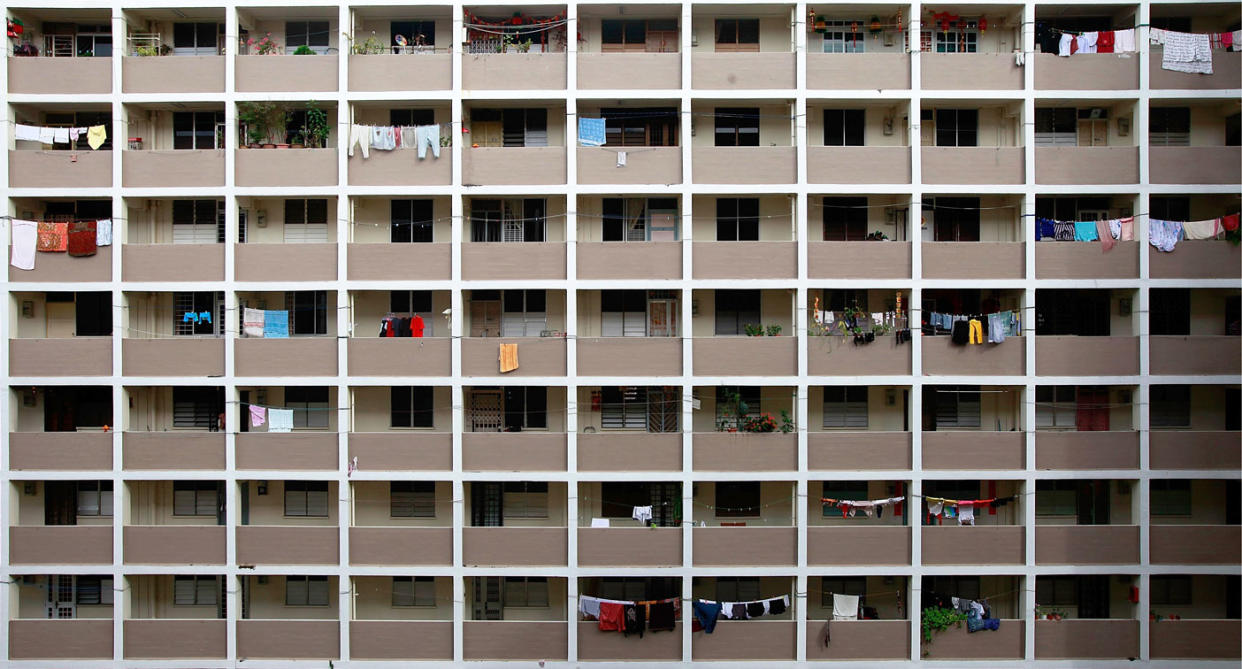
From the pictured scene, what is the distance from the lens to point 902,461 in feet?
56.4

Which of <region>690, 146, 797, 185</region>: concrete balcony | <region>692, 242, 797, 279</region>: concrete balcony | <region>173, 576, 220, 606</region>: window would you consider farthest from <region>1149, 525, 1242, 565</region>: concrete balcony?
<region>173, 576, 220, 606</region>: window

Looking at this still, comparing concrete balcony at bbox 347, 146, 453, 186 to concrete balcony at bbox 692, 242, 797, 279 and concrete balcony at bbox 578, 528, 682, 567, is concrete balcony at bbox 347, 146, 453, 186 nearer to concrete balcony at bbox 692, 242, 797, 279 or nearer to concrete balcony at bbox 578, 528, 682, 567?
concrete balcony at bbox 692, 242, 797, 279

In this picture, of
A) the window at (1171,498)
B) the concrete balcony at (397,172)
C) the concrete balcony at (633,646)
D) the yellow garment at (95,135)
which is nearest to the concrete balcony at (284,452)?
the concrete balcony at (397,172)

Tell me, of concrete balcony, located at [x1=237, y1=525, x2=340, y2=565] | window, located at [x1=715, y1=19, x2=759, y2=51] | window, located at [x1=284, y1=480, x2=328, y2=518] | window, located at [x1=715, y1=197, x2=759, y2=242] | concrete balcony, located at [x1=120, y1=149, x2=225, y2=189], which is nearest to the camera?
concrete balcony, located at [x1=237, y1=525, x2=340, y2=565]

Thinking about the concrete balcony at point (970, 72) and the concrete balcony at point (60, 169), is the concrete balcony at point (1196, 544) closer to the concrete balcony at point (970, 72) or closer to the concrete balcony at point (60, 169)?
the concrete balcony at point (970, 72)

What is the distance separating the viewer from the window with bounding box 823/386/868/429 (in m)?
18.3

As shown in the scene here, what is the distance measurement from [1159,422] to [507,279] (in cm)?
1553

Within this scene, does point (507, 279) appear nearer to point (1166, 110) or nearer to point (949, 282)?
point (949, 282)

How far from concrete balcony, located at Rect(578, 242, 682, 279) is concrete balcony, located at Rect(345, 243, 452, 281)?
121 inches

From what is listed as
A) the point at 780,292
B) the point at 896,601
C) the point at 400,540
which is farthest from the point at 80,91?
the point at 896,601

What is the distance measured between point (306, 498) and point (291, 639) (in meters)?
3.09

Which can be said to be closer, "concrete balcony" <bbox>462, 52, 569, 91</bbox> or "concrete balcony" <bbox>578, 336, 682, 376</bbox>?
"concrete balcony" <bbox>578, 336, 682, 376</bbox>

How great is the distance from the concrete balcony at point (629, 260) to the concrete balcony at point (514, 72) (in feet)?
12.3

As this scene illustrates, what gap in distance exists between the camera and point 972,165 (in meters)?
17.2
